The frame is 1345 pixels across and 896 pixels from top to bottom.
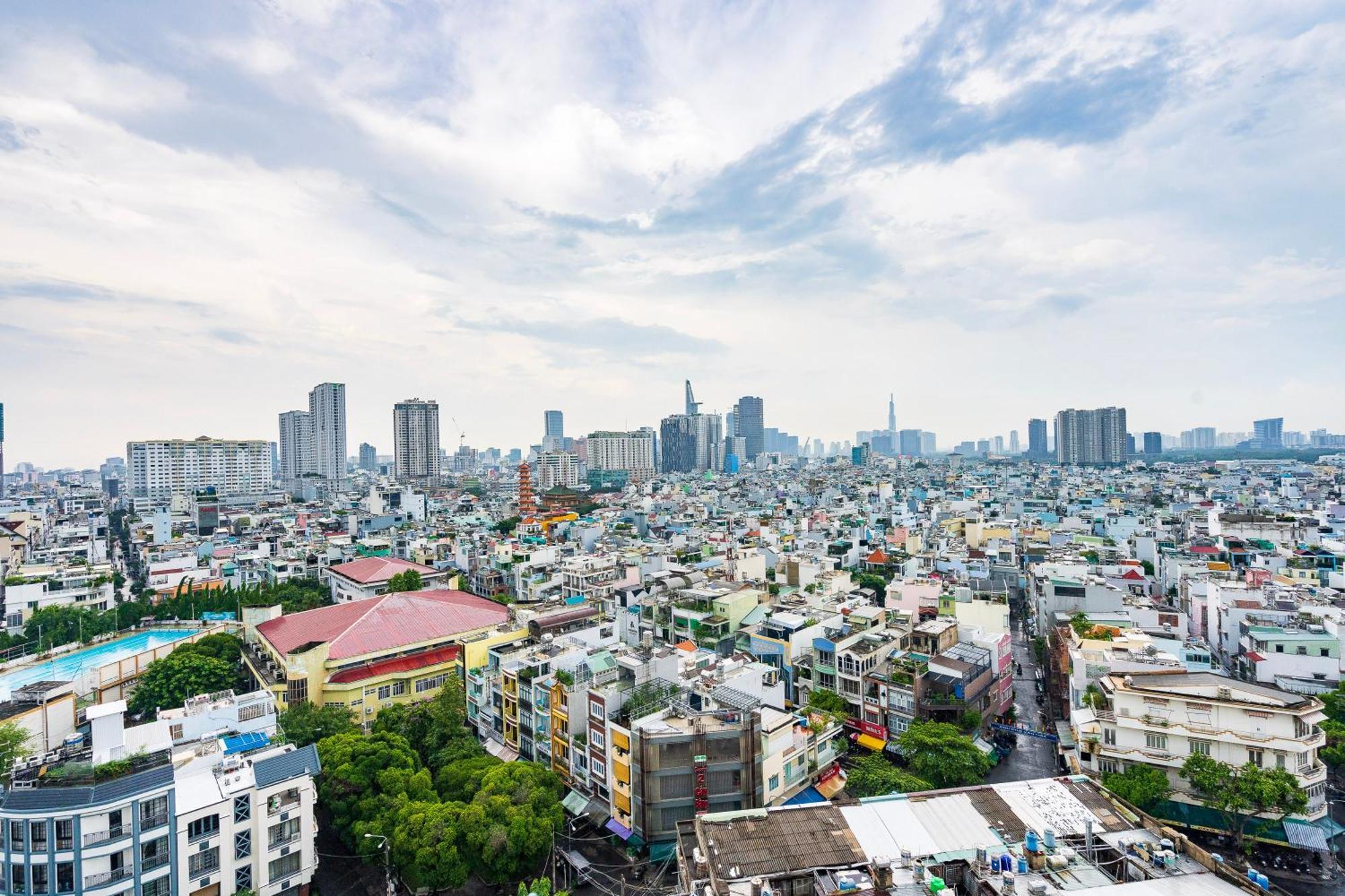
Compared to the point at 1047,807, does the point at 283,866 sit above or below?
below

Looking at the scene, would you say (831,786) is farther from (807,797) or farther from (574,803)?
(574,803)

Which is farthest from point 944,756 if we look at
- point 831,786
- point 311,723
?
point 311,723

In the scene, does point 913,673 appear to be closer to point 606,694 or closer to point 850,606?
point 850,606

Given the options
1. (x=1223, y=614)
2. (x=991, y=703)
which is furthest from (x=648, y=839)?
(x=1223, y=614)

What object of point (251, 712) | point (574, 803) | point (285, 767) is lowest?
point (574, 803)

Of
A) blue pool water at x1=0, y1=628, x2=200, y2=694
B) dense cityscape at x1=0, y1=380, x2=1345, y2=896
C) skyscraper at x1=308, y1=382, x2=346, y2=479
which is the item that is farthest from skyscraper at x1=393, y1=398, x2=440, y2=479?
blue pool water at x1=0, y1=628, x2=200, y2=694

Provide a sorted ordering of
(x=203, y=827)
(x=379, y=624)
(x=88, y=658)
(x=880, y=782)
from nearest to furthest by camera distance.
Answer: (x=203, y=827) < (x=880, y=782) < (x=379, y=624) < (x=88, y=658)
